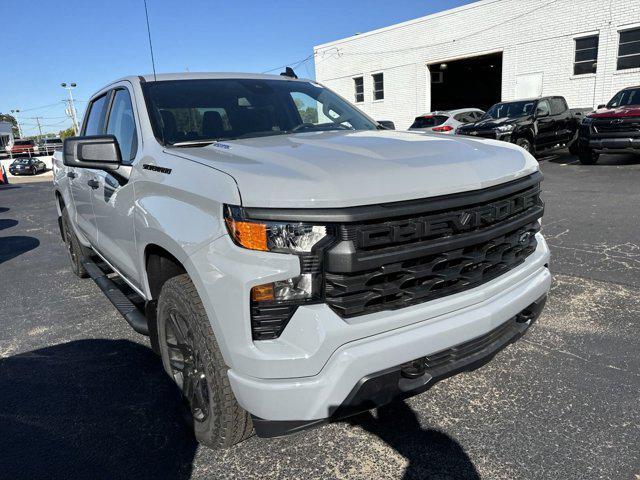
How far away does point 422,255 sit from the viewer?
1.89 m

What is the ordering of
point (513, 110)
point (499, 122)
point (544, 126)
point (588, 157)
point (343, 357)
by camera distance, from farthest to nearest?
point (513, 110) < point (544, 126) < point (499, 122) < point (588, 157) < point (343, 357)

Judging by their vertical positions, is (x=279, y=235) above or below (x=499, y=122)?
above

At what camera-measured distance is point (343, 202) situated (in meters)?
1.75

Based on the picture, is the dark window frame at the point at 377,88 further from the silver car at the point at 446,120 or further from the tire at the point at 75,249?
the tire at the point at 75,249

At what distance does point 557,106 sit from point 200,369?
46.7 ft

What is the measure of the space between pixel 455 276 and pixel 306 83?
246 centimetres

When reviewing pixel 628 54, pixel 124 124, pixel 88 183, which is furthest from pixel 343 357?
pixel 628 54

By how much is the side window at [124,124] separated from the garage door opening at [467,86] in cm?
2255

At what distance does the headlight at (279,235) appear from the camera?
1.77 m

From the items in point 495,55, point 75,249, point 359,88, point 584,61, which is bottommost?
point 75,249

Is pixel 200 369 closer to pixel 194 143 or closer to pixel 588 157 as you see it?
pixel 194 143

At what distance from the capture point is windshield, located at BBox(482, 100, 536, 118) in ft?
42.8

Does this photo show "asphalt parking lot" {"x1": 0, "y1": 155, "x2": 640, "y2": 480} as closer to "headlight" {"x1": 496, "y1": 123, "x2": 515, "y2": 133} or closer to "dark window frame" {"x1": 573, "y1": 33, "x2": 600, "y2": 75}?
"headlight" {"x1": 496, "y1": 123, "x2": 515, "y2": 133}

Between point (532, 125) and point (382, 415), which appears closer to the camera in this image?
point (382, 415)
